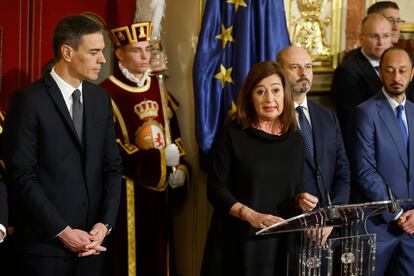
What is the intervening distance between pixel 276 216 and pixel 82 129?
35.9 inches

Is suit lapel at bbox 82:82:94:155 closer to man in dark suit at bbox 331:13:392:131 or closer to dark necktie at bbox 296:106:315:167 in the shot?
dark necktie at bbox 296:106:315:167

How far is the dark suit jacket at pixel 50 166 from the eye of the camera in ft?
9.99

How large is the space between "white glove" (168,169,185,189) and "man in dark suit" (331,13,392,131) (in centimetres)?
98

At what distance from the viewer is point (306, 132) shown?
3.68m

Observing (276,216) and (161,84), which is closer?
(276,216)

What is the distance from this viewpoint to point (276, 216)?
3293 mm

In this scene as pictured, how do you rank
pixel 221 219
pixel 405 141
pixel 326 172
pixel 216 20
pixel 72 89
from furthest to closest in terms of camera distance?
1. pixel 216 20
2. pixel 405 141
3. pixel 326 172
4. pixel 221 219
5. pixel 72 89

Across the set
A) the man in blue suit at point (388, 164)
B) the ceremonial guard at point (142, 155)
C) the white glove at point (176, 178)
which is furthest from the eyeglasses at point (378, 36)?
the white glove at point (176, 178)

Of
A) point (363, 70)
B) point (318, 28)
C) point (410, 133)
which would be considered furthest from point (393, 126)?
point (318, 28)

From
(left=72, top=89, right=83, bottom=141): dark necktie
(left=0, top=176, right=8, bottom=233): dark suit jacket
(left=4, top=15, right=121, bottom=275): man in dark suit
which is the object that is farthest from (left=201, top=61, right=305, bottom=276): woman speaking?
(left=0, top=176, right=8, bottom=233): dark suit jacket

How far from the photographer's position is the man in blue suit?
154 inches

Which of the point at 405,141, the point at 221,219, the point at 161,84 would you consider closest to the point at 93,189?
the point at 221,219

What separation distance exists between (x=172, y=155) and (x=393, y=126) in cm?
122

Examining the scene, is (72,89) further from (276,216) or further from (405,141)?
(405,141)
